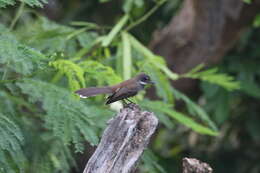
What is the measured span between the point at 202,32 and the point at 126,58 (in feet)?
7.36

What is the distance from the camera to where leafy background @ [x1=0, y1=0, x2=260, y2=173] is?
13.6ft

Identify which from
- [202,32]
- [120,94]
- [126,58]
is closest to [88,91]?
[120,94]

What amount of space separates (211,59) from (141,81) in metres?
3.39

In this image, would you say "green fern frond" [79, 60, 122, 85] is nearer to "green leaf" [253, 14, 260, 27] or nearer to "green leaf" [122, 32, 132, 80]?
"green leaf" [122, 32, 132, 80]

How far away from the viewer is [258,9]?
25.2 ft

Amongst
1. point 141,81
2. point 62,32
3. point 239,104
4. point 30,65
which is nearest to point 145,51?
point 62,32

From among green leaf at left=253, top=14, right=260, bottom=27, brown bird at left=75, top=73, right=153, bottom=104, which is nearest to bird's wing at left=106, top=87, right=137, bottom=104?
brown bird at left=75, top=73, right=153, bottom=104

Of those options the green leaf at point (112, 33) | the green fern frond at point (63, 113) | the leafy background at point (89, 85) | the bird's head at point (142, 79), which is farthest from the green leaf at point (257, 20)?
the green fern frond at point (63, 113)

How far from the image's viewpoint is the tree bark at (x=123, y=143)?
11.0ft

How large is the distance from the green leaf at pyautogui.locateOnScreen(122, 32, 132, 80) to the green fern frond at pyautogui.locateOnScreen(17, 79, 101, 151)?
967 mm

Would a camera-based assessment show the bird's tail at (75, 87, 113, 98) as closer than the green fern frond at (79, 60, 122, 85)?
Yes

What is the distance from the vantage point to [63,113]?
4258 mm

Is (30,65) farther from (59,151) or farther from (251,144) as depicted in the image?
(251,144)

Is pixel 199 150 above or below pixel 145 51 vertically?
below
